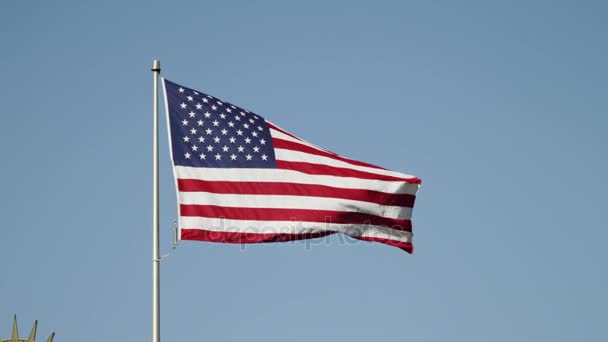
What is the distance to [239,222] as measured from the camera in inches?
1031

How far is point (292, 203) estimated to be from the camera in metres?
27.1

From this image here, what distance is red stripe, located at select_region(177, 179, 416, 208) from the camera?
26.1 meters

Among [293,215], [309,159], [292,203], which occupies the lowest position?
[293,215]

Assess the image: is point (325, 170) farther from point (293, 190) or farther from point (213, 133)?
point (213, 133)

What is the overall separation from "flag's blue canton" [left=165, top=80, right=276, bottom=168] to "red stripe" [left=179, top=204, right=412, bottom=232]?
1112mm

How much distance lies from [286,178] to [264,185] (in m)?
0.65

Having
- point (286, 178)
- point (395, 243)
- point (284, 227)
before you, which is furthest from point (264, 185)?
point (395, 243)

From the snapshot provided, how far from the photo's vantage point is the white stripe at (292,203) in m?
25.9

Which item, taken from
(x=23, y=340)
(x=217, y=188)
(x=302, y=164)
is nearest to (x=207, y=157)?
(x=217, y=188)

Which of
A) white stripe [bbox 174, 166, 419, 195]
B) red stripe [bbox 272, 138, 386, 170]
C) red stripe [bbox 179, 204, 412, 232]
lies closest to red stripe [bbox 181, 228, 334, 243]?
red stripe [bbox 179, 204, 412, 232]

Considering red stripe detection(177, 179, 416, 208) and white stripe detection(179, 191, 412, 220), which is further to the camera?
red stripe detection(177, 179, 416, 208)

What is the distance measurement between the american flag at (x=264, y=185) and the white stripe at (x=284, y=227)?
0.07ft

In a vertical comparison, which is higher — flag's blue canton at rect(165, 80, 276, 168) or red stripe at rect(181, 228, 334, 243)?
flag's blue canton at rect(165, 80, 276, 168)

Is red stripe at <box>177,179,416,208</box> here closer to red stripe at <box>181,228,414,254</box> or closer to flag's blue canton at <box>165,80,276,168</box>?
flag's blue canton at <box>165,80,276,168</box>
